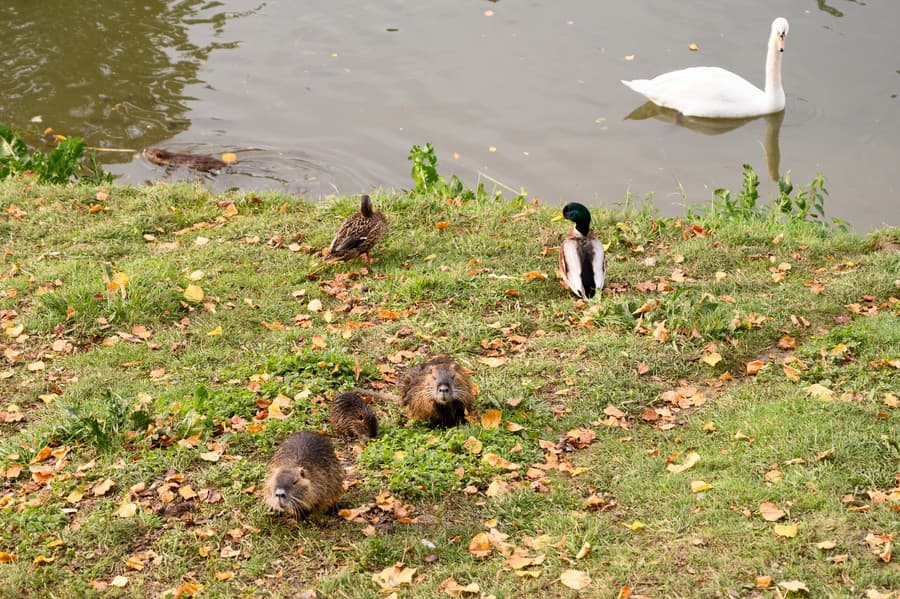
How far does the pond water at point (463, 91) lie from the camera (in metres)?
11.8

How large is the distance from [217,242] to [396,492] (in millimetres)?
4629

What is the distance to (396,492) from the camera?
5.38 meters

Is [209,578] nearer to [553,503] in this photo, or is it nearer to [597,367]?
[553,503]

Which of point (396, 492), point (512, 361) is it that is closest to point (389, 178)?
point (512, 361)

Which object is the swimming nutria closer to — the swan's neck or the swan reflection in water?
the swan reflection in water

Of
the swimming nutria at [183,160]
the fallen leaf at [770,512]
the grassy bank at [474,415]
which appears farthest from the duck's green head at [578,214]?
the swimming nutria at [183,160]

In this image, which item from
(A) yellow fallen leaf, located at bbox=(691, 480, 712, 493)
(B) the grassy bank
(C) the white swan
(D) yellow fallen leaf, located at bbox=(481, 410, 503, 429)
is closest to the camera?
(B) the grassy bank

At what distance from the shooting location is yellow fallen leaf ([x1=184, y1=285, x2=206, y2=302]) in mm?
7883

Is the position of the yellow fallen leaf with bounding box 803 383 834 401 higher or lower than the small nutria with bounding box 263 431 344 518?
higher

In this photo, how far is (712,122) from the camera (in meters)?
12.6

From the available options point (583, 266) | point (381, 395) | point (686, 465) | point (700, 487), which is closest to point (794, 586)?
point (700, 487)

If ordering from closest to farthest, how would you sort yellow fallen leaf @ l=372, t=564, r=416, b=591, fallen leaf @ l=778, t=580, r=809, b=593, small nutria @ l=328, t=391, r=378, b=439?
1. fallen leaf @ l=778, t=580, r=809, b=593
2. yellow fallen leaf @ l=372, t=564, r=416, b=591
3. small nutria @ l=328, t=391, r=378, b=439

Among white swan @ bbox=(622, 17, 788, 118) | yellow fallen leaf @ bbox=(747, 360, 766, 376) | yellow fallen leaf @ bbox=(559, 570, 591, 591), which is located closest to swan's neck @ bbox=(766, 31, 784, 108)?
white swan @ bbox=(622, 17, 788, 118)

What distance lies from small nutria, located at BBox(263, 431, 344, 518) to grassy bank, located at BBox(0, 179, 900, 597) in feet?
0.59
